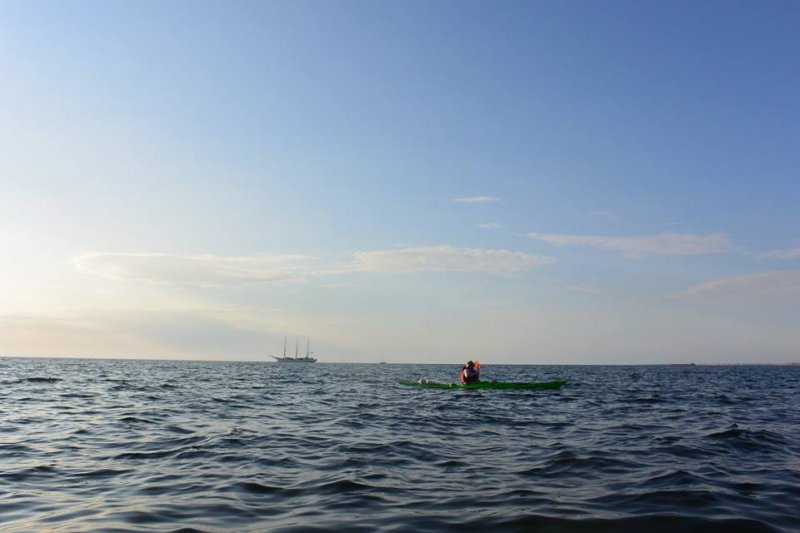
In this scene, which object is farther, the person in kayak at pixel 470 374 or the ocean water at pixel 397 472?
the person in kayak at pixel 470 374

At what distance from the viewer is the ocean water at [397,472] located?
8242 mm

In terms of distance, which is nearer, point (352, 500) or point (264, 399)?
point (352, 500)

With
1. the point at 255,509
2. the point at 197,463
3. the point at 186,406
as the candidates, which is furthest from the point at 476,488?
the point at 186,406

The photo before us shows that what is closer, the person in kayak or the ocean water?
the ocean water

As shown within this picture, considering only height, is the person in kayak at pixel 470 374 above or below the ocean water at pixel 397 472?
above

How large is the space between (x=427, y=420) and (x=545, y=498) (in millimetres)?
11542

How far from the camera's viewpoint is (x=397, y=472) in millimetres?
11609

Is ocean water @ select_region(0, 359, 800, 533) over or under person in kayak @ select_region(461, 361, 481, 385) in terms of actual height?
under

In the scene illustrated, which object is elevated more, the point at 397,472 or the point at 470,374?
the point at 470,374

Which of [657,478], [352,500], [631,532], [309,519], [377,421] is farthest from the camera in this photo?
[377,421]

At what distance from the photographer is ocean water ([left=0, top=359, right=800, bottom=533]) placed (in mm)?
8242

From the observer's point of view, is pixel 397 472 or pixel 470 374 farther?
pixel 470 374

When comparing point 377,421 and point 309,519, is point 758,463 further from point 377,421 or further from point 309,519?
point 377,421

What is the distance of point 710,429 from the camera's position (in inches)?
711
